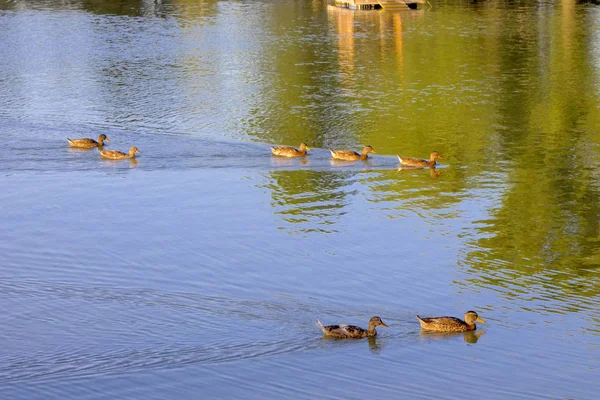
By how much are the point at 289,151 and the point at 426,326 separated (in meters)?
10.1

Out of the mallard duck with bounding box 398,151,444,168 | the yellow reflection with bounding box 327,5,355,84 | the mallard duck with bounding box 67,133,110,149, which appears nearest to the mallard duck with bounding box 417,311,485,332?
the mallard duck with bounding box 398,151,444,168

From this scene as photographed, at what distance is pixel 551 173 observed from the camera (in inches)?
924

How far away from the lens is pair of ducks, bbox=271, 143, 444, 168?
23.7m

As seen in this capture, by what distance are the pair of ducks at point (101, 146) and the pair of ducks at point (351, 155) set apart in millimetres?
3292

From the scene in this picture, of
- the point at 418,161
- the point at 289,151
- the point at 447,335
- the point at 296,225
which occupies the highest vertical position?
the point at 289,151

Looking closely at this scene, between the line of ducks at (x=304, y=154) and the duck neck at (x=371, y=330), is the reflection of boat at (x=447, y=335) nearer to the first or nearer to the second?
the duck neck at (x=371, y=330)

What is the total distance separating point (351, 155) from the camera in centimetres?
2381

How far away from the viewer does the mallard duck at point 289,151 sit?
78.9 feet

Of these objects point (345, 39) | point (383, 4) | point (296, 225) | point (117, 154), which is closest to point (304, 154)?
point (117, 154)

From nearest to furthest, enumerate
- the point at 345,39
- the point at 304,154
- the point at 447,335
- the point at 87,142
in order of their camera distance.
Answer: the point at 447,335 → the point at 304,154 → the point at 87,142 → the point at 345,39

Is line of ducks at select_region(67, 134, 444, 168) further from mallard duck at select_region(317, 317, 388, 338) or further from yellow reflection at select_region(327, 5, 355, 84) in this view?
yellow reflection at select_region(327, 5, 355, 84)

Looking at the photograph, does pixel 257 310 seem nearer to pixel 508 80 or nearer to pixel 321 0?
pixel 508 80

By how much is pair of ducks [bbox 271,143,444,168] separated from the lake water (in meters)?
0.23

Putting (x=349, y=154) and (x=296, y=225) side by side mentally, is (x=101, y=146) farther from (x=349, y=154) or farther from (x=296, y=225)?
(x=296, y=225)
